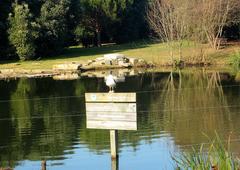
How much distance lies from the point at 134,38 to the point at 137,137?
5479 centimetres

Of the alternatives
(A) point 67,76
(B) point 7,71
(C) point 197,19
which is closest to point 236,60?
(C) point 197,19

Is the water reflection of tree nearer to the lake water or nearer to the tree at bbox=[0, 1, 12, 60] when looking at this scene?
the lake water

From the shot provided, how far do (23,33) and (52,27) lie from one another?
4.51 meters

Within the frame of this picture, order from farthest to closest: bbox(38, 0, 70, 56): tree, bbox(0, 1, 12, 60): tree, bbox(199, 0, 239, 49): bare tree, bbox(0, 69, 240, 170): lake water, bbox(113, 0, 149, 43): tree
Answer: bbox(113, 0, 149, 43): tree < bbox(38, 0, 70, 56): tree < bbox(0, 1, 12, 60): tree < bbox(199, 0, 239, 49): bare tree < bbox(0, 69, 240, 170): lake water

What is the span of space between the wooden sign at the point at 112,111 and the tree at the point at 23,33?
3625 cm

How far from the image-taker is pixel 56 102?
25.0 m

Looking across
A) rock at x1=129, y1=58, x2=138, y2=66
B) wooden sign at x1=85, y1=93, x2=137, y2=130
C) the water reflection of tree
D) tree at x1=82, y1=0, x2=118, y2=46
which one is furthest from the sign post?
tree at x1=82, y1=0, x2=118, y2=46

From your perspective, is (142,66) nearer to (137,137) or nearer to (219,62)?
(219,62)

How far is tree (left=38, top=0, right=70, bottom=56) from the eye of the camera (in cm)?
5056

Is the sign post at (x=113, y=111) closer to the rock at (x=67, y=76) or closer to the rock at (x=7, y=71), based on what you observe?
the rock at (x=67, y=76)

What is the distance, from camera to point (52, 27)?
50750mm

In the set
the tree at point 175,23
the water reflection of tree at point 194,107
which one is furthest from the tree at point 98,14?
the water reflection of tree at point 194,107

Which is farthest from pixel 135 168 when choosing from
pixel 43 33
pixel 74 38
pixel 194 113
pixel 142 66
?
pixel 74 38

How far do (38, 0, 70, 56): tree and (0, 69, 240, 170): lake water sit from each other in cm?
1798
